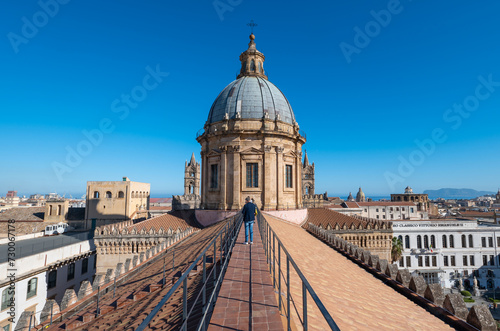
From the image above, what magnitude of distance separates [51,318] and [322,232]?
18.0 metres

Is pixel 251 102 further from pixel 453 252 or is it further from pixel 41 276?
pixel 453 252

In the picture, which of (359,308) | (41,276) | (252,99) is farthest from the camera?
(252,99)

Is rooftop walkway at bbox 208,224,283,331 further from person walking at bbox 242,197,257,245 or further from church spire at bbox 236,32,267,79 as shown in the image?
church spire at bbox 236,32,267,79

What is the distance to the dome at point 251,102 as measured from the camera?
25.4 m

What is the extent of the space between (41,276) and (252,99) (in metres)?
25.4

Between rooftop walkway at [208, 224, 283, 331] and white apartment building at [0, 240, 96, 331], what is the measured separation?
62.0 feet

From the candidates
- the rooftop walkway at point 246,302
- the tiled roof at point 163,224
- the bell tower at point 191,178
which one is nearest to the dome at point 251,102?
the tiled roof at point 163,224

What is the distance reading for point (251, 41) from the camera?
1211 inches

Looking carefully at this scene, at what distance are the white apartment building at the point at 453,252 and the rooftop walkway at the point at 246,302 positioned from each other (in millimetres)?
51220

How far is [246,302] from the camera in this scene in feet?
12.7

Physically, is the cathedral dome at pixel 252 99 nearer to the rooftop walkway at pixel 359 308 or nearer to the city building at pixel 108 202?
the rooftop walkway at pixel 359 308

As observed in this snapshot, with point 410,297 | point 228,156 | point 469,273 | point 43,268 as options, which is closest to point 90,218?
point 43,268

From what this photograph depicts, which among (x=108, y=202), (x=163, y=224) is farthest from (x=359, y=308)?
(x=108, y=202)

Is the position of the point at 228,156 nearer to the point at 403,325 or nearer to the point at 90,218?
the point at 403,325
